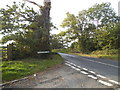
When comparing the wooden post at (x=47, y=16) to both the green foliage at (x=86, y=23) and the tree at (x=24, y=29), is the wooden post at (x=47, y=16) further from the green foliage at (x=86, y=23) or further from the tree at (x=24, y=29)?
the green foliage at (x=86, y=23)

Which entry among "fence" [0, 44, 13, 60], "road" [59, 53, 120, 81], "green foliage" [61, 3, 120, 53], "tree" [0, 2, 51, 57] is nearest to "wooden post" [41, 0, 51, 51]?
"tree" [0, 2, 51, 57]

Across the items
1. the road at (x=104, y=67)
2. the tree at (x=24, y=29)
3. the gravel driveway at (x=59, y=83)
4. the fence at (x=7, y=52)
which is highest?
the tree at (x=24, y=29)

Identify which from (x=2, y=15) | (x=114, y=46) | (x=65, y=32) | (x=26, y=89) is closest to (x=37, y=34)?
(x=2, y=15)

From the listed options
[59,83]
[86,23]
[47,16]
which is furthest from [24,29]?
[86,23]

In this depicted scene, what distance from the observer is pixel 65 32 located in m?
20.2

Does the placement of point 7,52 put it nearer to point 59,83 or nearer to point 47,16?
point 47,16

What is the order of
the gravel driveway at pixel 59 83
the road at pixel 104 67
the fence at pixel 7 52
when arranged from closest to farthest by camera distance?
the gravel driveway at pixel 59 83, the road at pixel 104 67, the fence at pixel 7 52

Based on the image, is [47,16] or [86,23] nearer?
[47,16]

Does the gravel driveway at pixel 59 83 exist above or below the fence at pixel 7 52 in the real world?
below

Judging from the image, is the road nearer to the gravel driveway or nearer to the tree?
the gravel driveway

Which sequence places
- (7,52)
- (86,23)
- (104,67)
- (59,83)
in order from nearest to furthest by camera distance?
(59,83) → (104,67) → (7,52) → (86,23)

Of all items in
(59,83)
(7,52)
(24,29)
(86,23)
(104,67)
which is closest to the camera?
(59,83)

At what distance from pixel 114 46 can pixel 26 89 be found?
512 inches

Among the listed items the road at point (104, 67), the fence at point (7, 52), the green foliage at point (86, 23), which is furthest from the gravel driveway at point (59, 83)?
the green foliage at point (86, 23)
